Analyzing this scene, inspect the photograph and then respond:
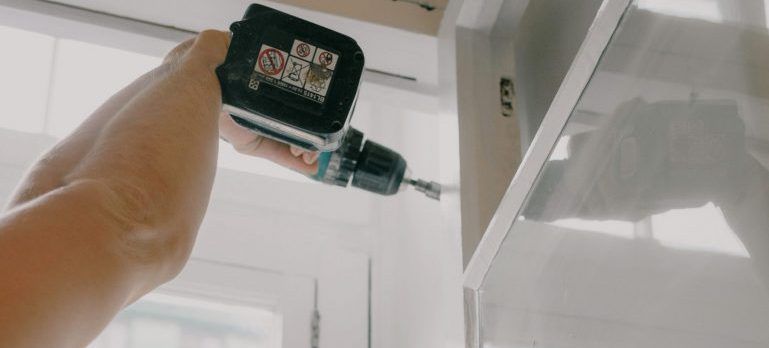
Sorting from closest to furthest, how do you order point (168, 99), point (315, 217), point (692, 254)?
point (692, 254) < point (168, 99) < point (315, 217)

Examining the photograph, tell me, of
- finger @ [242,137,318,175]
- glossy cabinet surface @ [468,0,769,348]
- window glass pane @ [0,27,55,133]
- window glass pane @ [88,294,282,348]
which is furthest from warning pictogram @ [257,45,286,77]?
window glass pane @ [0,27,55,133]

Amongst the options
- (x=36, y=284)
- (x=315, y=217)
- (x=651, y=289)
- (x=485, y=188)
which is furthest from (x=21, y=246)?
(x=315, y=217)

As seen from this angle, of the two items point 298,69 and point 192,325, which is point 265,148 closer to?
point 298,69

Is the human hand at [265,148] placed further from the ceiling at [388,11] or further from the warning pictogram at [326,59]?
the ceiling at [388,11]

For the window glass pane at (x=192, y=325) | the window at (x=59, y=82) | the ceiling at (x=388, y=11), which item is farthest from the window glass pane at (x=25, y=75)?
the ceiling at (x=388, y=11)

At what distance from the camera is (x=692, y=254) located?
43cm

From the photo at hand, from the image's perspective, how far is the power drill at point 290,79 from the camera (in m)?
0.79

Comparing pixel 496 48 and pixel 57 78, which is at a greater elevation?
pixel 496 48

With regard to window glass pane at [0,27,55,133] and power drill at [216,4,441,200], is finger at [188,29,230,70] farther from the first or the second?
window glass pane at [0,27,55,133]

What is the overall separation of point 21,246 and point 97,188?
0.08 metres

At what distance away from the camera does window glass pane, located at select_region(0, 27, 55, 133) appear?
138 centimetres

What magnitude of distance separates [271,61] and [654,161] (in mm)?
418

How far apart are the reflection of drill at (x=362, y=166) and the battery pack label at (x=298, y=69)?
0.18 meters

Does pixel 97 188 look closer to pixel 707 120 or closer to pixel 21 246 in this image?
pixel 21 246
